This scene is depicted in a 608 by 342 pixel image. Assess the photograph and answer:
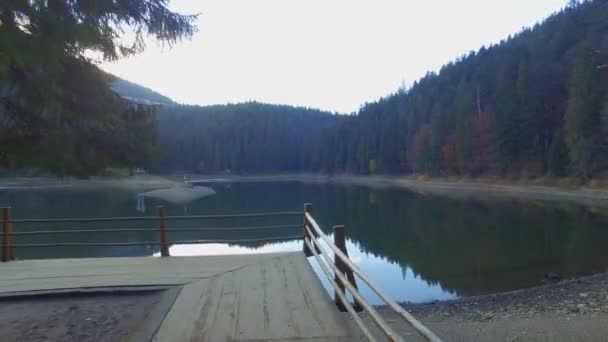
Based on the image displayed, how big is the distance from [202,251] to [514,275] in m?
12.9

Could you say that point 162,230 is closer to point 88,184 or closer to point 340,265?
point 340,265

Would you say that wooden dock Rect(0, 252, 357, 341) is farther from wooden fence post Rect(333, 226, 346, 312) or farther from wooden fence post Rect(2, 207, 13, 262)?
wooden fence post Rect(2, 207, 13, 262)

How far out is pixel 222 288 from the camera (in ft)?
19.2

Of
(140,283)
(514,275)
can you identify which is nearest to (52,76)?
(140,283)

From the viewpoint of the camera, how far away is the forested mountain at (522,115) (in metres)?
43.9

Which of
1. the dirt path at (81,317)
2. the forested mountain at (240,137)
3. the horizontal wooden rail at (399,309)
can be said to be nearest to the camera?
the horizontal wooden rail at (399,309)

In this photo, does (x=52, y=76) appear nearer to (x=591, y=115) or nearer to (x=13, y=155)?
(x=13, y=155)

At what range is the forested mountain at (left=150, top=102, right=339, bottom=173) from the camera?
446 feet

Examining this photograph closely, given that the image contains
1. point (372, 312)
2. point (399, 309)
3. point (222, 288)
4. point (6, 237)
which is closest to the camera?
point (399, 309)

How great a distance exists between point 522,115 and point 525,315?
1997 inches

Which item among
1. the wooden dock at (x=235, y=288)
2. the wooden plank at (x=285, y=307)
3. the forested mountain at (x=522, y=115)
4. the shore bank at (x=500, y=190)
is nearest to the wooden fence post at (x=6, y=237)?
the wooden dock at (x=235, y=288)

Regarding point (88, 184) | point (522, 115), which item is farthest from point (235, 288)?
point (88, 184)

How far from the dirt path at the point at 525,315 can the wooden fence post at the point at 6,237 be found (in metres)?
6.45

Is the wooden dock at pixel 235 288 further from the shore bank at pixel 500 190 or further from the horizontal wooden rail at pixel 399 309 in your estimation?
the shore bank at pixel 500 190
